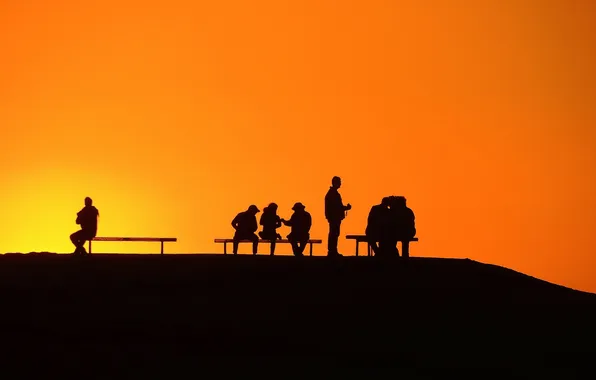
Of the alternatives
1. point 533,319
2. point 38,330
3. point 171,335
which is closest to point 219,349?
point 171,335

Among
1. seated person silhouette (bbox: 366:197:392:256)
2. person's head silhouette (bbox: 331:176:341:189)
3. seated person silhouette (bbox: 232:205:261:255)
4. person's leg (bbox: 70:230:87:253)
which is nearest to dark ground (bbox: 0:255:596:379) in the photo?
seated person silhouette (bbox: 366:197:392:256)

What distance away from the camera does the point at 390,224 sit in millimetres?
30859

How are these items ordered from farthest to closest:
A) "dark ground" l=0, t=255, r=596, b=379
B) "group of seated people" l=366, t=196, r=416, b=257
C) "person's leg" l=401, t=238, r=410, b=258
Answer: "person's leg" l=401, t=238, r=410, b=258 → "group of seated people" l=366, t=196, r=416, b=257 → "dark ground" l=0, t=255, r=596, b=379

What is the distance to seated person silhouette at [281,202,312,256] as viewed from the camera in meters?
34.6

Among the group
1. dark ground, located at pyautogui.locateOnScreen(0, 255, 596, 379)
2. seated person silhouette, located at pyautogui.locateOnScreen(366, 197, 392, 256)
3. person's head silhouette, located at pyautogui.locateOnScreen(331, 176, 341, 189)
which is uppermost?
person's head silhouette, located at pyautogui.locateOnScreen(331, 176, 341, 189)

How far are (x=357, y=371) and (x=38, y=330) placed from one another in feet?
17.6

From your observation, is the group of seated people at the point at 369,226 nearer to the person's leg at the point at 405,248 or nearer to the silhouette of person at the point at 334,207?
the person's leg at the point at 405,248

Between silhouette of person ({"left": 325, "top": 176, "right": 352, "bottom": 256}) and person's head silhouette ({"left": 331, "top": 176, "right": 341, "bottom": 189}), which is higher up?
person's head silhouette ({"left": 331, "top": 176, "right": 341, "bottom": 189})

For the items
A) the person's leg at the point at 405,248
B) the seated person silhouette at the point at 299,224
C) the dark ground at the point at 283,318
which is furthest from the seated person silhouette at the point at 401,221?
the seated person silhouette at the point at 299,224

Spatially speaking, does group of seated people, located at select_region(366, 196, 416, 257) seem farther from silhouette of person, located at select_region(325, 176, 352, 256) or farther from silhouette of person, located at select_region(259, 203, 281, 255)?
silhouette of person, located at select_region(259, 203, 281, 255)

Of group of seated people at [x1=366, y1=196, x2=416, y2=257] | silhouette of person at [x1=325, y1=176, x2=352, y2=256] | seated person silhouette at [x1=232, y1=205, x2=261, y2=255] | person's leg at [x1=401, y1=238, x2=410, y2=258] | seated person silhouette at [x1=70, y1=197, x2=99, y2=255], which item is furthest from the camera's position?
seated person silhouette at [x1=232, y1=205, x2=261, y2=255]

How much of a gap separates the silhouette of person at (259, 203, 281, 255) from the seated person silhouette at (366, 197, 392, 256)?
14.5 feet

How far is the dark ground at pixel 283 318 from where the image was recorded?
20188mm

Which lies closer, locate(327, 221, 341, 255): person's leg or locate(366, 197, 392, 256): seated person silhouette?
locate(327, 221, 341, 255): person's leg
